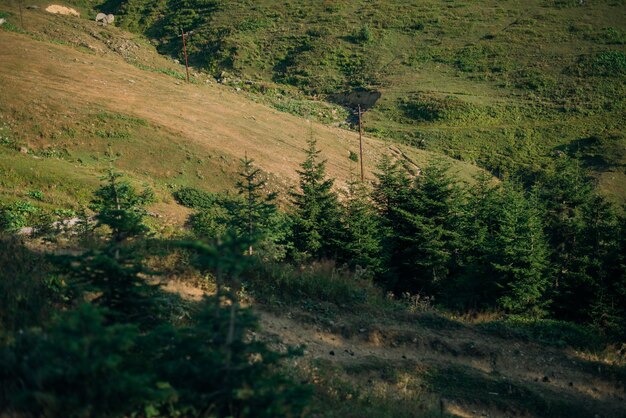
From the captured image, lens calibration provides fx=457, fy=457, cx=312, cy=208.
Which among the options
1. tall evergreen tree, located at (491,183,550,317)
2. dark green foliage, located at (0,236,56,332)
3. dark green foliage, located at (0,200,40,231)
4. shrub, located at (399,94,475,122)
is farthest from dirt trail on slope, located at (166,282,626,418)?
shrub, located at (399,94,475,122)

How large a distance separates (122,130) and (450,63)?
63565mm

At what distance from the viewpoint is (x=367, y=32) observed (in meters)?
87.7

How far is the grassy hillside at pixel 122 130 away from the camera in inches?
978

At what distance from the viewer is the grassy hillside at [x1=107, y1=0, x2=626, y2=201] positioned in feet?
204

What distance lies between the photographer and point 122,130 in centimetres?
3209

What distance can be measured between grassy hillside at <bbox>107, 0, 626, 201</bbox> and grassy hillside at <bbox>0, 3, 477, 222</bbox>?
12519 mm

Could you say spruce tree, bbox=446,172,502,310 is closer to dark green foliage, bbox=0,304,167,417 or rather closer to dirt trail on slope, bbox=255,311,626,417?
dirt trail on slope, bbox=255,311,626,417

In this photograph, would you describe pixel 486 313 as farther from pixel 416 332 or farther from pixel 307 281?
pixel 307 281

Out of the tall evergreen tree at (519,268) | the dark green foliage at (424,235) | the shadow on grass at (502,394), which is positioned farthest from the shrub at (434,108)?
the shadow on grass at (502,394)

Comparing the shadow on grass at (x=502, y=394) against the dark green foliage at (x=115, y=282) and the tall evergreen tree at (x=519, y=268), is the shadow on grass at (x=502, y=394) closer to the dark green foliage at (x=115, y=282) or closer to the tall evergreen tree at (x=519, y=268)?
the tall evergreen tree at (x=519, y=268)

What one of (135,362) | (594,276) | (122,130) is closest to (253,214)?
(135,362)

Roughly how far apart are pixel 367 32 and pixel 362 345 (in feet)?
279

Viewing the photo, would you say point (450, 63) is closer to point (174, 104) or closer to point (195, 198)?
point (174, 104)

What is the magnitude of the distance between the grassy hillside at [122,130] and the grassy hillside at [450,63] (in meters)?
12.5
